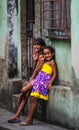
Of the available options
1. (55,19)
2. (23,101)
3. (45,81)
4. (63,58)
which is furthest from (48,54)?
(23,101)

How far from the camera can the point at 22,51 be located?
1043 centimetres

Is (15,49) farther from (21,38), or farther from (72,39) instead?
(72,39)

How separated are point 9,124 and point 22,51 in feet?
6.40

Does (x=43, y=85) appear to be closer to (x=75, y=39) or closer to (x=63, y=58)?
(x=63, y=58)

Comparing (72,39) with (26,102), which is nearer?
(72,39)

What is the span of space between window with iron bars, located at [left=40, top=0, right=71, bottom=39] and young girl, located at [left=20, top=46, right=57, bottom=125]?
0.37 metres

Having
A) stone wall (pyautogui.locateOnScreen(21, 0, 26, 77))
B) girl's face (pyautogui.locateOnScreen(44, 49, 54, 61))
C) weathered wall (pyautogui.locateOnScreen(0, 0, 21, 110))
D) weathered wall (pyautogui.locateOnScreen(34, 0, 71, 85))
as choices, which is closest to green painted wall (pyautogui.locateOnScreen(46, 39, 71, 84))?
weathered wall (pyautogui.locateOnScreen(34, 0, 71, 85))

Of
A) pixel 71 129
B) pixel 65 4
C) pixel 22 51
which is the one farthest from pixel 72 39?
pixel 22 51

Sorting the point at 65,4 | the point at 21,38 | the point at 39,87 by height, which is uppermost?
the point at 65,4

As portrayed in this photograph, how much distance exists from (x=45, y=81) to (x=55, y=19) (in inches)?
46.2

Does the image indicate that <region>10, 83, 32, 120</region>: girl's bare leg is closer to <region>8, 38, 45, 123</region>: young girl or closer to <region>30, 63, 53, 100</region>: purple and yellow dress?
<region>8, 38, 45, 123</region>: young girl

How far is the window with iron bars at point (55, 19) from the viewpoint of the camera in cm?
881

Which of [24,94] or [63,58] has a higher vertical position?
[63,58]

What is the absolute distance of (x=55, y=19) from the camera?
9148 mm
